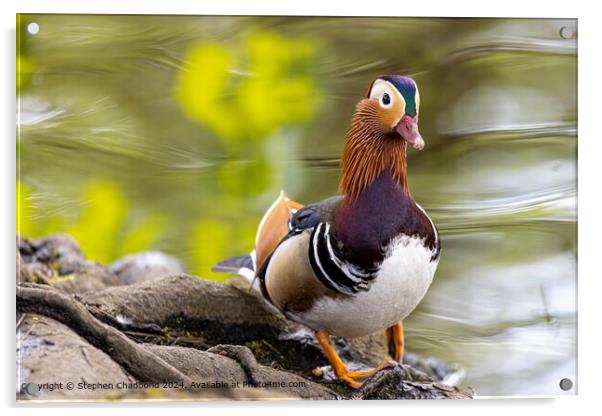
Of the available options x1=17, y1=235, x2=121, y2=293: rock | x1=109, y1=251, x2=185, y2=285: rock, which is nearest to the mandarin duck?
x1=109, y1=251, x2=185, y2=285: rock

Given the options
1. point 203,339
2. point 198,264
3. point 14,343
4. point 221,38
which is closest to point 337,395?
point 203,339

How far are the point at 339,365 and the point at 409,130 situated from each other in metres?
0.57

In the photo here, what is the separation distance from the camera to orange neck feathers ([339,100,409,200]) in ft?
4.79

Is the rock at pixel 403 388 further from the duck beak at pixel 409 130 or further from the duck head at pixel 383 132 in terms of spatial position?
the duck beak at pixel 409 130

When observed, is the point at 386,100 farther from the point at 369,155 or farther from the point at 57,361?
the point at 57,361

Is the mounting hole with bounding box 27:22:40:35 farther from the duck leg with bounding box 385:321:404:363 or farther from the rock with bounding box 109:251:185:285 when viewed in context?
the duck leg with bounding box 385:321:404:363

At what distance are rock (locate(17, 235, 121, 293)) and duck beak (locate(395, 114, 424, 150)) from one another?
75 centimetres

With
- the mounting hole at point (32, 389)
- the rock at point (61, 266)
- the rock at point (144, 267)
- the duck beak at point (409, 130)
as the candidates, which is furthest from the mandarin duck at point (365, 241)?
the mounting hole at point (32, 389)

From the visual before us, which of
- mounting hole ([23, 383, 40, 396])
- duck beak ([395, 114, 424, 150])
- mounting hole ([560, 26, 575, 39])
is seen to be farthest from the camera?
mounting hole ([560, 26, 575, 39])

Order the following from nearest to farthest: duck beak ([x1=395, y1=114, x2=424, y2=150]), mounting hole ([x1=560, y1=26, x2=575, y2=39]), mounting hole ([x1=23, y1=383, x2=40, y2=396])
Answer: duck beak ([x1=395, y1=114, x2=424, y2=150]), mounting hole ([x1=23, y1=383, x2=40, y2=396]), mounting hole ([x1=560, y1=26, x2=575, y2=39])

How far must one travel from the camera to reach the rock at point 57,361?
58.6 inches

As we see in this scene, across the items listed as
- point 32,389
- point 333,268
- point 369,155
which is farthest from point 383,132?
point 32,389

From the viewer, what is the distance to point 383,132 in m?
1.45

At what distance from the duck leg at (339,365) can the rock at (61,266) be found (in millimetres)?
504
